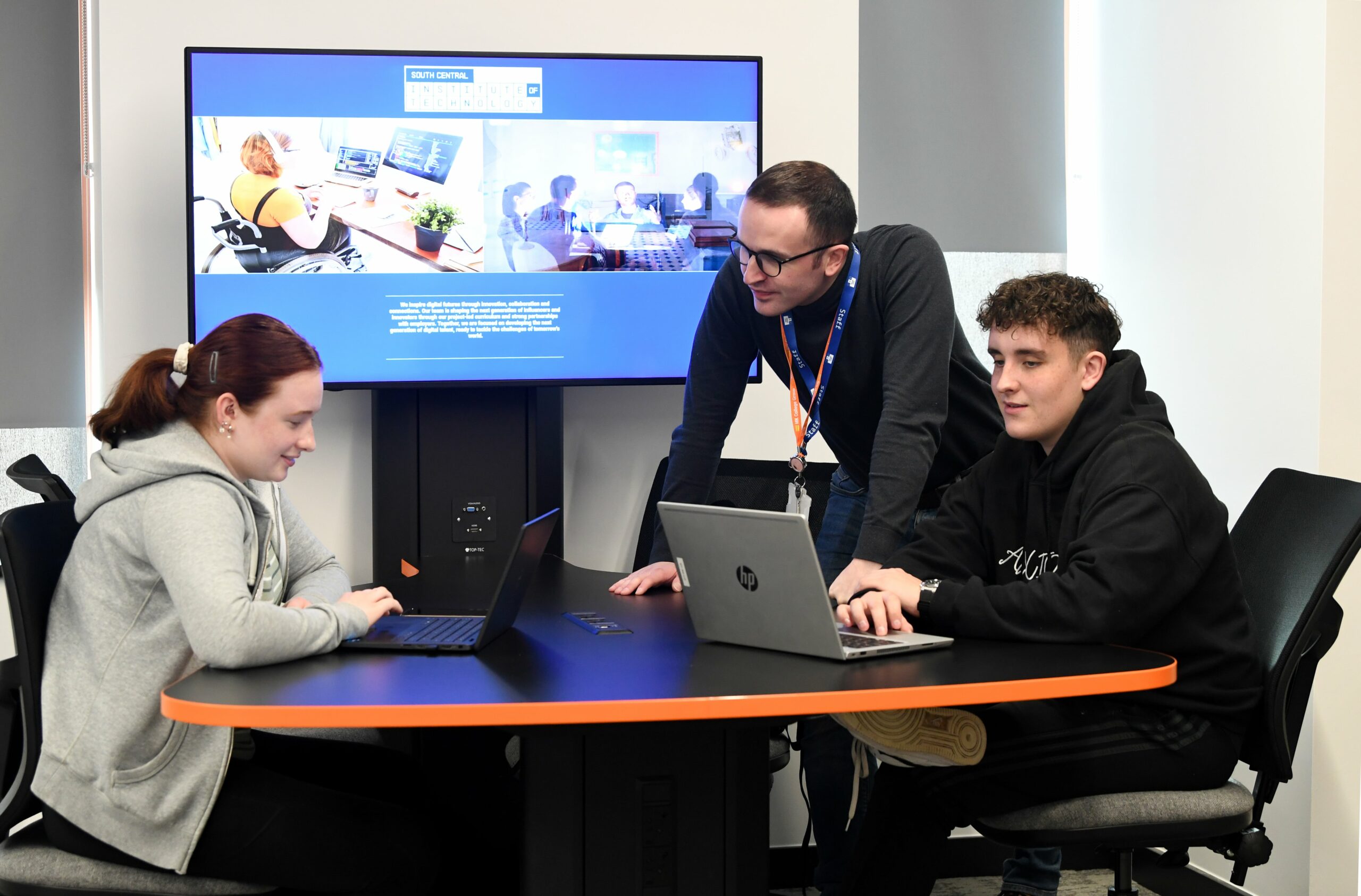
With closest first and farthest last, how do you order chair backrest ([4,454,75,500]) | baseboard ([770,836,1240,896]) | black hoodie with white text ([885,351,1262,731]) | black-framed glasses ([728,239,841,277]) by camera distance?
black hoodie with white text ([885,351,1262,731]) → chair backrest ([4,454,75,500]) → black-framed glasses ([728,239,841,277]) → baseboard ([770,836,1240,896])

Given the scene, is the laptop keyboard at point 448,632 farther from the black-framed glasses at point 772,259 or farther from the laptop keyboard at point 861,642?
the black-framed glasses at point 772,259

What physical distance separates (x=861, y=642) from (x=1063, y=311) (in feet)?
2.35

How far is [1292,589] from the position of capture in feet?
6.36

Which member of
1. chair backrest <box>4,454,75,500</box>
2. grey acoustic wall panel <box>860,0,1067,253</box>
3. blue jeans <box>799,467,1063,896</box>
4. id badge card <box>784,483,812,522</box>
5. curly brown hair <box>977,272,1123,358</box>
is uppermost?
grey acoustic wall panel <box>860,0,1067,253</box>

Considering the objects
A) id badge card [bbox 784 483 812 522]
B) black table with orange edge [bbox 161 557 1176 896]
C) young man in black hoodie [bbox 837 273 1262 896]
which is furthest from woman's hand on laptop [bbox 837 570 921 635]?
id badge card [bbox 784 483 812 522]

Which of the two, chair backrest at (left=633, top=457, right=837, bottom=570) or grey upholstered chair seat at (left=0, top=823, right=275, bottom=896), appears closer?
grey upholstered chair seat at (left=0, top=823, right=275, bottom=896)

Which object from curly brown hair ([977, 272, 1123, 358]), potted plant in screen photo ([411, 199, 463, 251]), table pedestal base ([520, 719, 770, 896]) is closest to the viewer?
table pedestal base ([520, 719, 770, 896])

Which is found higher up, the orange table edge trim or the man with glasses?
the man with glasses

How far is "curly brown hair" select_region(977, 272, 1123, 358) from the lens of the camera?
1950 mm

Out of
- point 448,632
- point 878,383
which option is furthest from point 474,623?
point 878,383

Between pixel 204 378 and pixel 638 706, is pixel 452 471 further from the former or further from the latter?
pixel 638 706

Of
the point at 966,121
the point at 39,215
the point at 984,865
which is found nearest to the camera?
the point at 39,215

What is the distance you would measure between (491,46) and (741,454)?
134 cm

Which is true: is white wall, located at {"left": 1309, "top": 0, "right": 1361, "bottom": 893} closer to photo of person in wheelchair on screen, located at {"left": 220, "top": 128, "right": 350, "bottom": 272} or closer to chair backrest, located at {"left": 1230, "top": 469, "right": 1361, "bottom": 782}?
chair backrest, located at {"left": 1230, "top": 469, "right": 1361, "bottom": 782}
